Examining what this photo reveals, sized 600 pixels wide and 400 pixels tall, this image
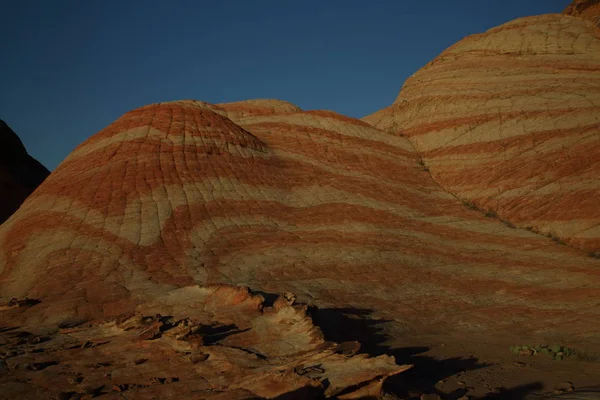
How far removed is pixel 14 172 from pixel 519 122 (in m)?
46.7

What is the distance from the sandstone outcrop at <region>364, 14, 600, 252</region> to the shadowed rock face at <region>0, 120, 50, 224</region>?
1315 inches

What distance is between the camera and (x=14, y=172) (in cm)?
4928

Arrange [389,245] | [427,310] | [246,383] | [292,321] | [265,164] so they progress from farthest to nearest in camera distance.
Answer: [265,164] < [389,245] < [427,310] < [292,321] < [246,383]

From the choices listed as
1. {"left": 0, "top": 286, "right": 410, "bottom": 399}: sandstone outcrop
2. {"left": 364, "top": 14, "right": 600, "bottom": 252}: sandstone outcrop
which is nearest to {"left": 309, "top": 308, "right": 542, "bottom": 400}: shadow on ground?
{"left": 0, "top": 286, "right": 410, "bottom": 399}: sandstone outcrop

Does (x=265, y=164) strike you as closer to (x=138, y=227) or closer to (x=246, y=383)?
(x=138, y=227)

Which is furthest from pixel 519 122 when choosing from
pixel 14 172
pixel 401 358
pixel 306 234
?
pixel 14 172

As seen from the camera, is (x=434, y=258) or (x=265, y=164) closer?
(x=434, y=258)

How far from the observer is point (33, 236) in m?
17.8

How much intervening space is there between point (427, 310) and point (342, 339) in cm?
427

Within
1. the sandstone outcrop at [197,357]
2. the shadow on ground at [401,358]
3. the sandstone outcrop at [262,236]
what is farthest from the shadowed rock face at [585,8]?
the sandstone outcrop at [197,357]

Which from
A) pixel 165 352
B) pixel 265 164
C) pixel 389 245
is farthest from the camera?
pixel 265 164

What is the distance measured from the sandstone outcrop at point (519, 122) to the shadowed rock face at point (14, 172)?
110ft

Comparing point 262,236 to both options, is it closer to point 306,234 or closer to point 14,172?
point 306,234

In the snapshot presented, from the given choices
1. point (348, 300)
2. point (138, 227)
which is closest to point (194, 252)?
point (138, 227)
